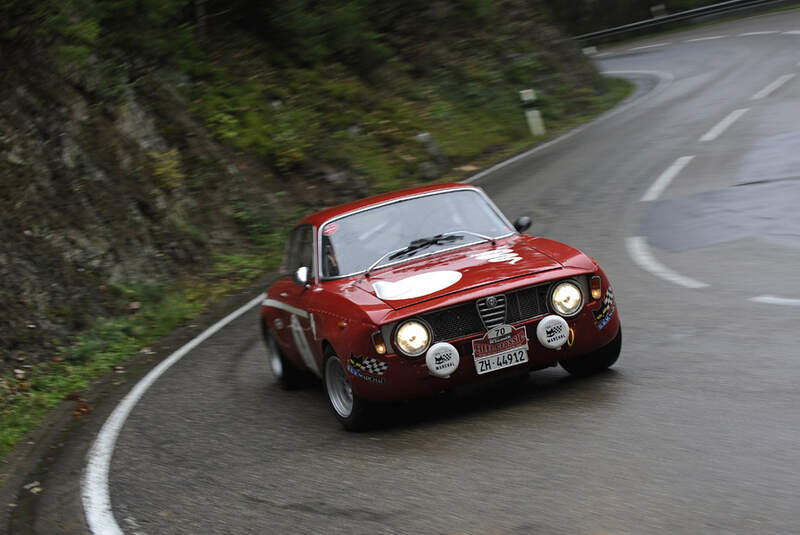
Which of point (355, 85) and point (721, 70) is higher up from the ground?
point (355, 85)

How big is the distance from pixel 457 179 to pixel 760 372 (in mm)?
12642

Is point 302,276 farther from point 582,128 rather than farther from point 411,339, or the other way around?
point 582,128

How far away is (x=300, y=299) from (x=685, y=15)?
35935 mm

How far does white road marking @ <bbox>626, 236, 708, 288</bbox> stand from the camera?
8.90 meters

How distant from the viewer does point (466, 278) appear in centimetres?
603

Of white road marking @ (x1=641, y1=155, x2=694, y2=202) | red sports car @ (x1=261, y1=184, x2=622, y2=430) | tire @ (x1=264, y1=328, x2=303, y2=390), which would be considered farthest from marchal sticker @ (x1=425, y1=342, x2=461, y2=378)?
white road marking @ (x1=641, y1=155, x2=694, y2=202)

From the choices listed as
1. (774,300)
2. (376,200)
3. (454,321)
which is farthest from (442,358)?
(774,300)

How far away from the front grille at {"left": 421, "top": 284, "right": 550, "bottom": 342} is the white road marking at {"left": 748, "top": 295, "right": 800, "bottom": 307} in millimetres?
2623

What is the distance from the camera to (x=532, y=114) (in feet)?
72.0

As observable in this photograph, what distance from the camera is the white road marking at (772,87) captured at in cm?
2012

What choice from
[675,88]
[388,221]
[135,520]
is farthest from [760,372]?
[675,88]

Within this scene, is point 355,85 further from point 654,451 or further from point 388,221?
point 654,451

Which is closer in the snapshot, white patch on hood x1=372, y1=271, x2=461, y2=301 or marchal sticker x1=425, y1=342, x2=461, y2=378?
marchal sticker x1=425, y1=342, x2=461, y2=378

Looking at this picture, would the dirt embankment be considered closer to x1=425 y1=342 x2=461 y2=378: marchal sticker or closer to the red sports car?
the red sports car
